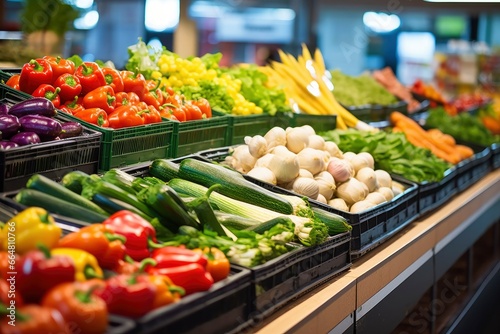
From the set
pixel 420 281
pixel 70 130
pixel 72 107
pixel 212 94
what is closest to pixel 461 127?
pixel 420 281

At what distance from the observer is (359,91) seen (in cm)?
655

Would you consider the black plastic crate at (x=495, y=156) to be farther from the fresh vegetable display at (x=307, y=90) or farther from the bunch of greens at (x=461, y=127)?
the fresh vegetable display at (x=307, y=90)

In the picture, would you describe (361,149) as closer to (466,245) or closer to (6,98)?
(466,245)

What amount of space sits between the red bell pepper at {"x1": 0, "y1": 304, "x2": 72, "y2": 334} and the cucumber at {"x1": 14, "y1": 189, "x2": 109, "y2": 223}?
0.66 meters

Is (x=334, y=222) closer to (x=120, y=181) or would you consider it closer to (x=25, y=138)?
(x=120, y=181)

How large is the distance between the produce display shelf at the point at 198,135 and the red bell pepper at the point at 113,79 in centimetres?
29

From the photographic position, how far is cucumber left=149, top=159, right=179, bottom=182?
322 cm

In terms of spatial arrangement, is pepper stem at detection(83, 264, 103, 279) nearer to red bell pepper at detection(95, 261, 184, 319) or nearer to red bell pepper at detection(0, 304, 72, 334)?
red bell pepper at detection(95, 261, 184, 319)

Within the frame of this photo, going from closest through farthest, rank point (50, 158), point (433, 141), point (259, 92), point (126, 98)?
point (50, 158) < point (126, 98) < point (259, 92) < point (433, 141)

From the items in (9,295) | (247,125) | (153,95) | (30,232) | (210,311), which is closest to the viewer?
(9,295)

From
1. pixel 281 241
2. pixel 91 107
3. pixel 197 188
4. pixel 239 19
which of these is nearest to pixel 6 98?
pixel 91 107

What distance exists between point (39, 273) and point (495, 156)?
18.4 ft

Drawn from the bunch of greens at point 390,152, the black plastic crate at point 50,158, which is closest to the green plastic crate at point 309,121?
the bunch of greens at point 390,152

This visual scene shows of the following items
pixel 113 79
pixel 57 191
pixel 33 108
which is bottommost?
pixel 57 191
